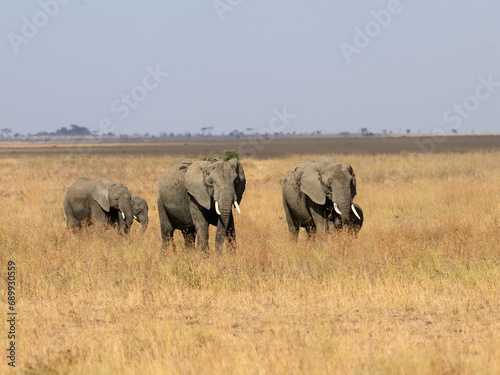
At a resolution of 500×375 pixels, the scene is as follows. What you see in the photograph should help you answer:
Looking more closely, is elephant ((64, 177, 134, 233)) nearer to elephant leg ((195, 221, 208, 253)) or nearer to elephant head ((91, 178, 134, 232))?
elephant head ((91, 178, 134, 232))

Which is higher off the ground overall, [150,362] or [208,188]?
[208,188]

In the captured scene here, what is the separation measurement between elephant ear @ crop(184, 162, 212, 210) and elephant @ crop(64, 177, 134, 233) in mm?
3855

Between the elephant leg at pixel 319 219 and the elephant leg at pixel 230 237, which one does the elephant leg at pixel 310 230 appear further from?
the elephant leg at pixel 230 237

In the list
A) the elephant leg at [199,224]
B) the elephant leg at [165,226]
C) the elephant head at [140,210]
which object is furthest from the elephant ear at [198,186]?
the elephant head at [140,210]

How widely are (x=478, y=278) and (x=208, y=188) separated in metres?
4.24

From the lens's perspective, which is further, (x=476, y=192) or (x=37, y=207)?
(x=37, y=207)

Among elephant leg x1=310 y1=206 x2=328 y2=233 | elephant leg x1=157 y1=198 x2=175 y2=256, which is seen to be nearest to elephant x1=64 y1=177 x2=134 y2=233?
elephant leg x1=157 y1=198 x2=175 y2=256

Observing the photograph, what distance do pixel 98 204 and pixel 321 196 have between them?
5593 mm

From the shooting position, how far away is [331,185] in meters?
11.5

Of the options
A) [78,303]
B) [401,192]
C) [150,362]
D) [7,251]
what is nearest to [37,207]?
[7,251]

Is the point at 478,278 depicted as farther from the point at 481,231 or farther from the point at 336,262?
the point at 481,231

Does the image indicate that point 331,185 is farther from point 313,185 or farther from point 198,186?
point 198,186

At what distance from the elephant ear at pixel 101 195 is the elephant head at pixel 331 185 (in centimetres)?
477

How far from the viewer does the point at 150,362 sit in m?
6.08
